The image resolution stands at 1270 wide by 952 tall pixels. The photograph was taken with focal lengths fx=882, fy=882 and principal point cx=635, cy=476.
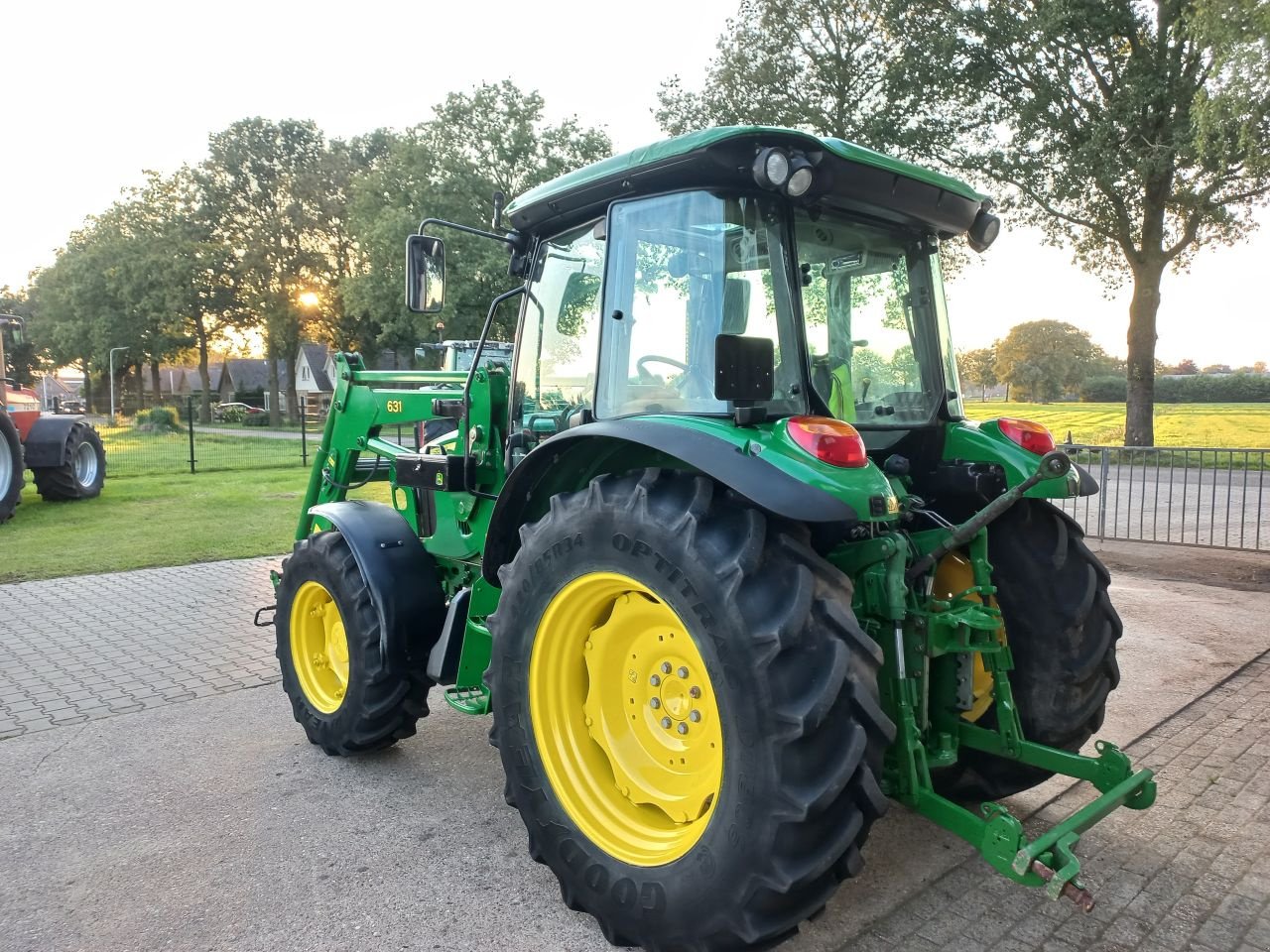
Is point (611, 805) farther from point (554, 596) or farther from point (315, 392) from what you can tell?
point (315, 392)

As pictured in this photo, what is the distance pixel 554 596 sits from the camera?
2.82m

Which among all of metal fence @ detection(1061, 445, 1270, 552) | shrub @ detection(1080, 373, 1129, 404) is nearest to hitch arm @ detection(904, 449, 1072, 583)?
metal fence @ detection(1061, 445, 1270, 552)

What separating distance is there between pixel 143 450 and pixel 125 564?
1384 centimetres

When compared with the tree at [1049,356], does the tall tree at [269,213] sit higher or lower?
higher

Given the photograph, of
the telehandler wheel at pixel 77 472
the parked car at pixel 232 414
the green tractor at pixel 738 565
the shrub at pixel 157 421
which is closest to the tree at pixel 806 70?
the telehandler wheel at pixel 77 472

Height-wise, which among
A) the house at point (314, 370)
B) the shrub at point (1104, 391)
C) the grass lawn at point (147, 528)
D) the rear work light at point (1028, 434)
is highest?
the house at point (314, 370)

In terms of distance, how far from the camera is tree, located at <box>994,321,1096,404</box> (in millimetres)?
19688

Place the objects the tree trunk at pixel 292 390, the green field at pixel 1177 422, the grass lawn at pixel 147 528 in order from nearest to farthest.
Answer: the grass lawn at pixel 147 528 → the green field at pixel 1177 422 → the tree trunk at pixel 292 390

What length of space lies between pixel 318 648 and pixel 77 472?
1169 cm

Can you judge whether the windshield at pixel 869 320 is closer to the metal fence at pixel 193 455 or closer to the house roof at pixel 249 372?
the metal fence at pixel 193 455

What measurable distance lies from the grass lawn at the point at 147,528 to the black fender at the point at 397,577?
20.2 feet

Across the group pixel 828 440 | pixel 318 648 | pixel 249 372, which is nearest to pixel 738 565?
pixel 828 440

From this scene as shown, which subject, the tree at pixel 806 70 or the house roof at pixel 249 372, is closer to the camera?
the tree at pixel 806 70

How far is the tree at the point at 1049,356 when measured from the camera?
64.6 feet
